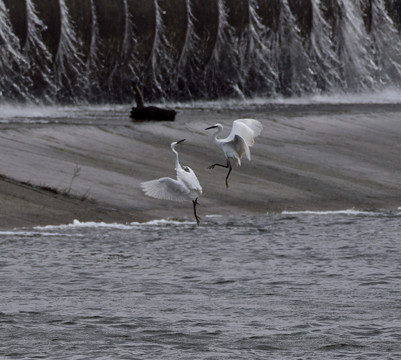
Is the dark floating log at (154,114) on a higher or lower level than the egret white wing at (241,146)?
lower

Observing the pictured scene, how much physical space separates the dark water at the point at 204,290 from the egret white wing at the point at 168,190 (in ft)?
1.98

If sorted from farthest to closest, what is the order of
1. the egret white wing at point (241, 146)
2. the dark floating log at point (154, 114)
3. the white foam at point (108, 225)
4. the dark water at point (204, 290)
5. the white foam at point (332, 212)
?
the dark floating log at point (154, 114) < the white foam at point (332, 212) < the egret white wing at point (241, 146) < the white foam at point (108, 225) < the dark water at point (204, 290)

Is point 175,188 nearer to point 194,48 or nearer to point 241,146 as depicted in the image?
point 241,146

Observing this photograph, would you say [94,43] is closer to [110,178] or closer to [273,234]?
[110,178]

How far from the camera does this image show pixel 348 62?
5000cm

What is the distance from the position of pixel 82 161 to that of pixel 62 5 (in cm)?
1729

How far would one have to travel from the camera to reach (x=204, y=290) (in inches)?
614

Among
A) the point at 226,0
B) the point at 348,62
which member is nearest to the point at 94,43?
the point at 226,0

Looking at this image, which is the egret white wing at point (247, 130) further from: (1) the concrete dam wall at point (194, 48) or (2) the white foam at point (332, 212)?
(1) the concrete dam wall at point (194, 48)

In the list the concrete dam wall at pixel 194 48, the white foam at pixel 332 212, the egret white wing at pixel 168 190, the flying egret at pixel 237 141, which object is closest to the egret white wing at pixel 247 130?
the flying egret at pixel 237 141

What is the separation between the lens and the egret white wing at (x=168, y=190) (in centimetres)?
2044

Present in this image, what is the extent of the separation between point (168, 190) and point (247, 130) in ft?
6.92

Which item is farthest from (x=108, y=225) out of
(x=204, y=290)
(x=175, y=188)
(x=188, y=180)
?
(x=204, y=290)

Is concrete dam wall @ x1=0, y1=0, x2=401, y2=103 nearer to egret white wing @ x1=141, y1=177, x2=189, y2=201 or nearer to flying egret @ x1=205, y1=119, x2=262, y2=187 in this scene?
flying egret @ x1=205, y1=119, x2=262, y2=187
